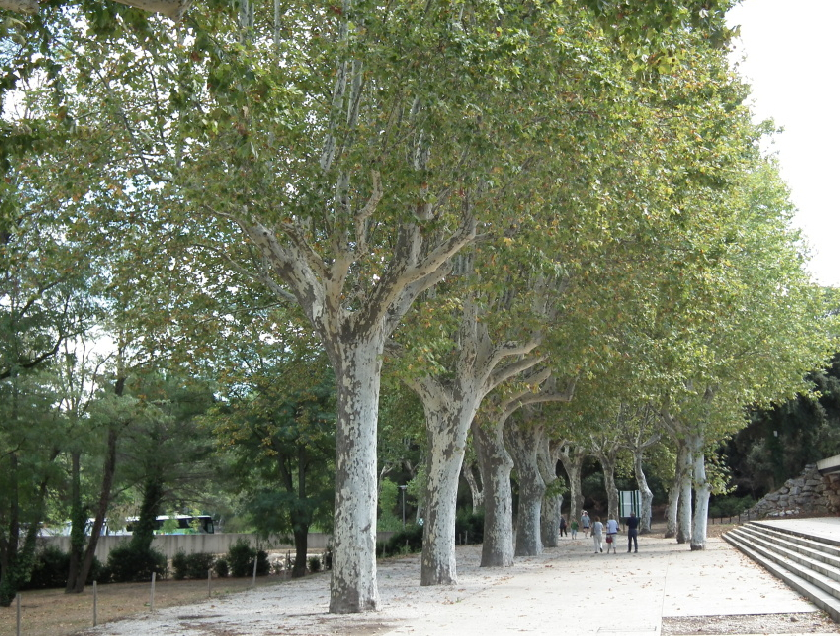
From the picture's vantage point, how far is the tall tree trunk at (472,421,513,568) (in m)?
24.4

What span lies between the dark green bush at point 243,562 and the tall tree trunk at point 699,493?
58.5 feet

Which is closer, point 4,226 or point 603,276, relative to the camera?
point 4,226

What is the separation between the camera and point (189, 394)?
32938 millimetres

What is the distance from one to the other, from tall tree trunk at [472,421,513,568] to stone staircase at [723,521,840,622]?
685 centimetres

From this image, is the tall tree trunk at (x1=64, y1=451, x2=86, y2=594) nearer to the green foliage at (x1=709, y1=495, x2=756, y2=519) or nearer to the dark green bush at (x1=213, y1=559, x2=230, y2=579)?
the dark green bush at (x1=213, y1=559, x2=230, y2=579)

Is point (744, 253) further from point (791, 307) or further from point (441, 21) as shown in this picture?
point (441, 21)

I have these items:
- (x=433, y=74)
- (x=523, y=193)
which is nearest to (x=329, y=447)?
(x=523, y=193)

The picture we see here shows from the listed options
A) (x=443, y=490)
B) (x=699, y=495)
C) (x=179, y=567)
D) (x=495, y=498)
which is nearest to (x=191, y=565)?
(x=179, y=567)

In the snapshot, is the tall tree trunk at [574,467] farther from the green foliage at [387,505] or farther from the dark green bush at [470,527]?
the green foliage at [387,505]

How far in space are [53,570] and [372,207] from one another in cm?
2805

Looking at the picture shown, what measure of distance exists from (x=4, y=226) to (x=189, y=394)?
70.8ft

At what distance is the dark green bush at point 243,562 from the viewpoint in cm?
3712

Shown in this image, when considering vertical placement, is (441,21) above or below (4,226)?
above

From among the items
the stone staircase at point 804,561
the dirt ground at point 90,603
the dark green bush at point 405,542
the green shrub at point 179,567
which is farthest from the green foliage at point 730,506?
the green shrub at point 179,567
